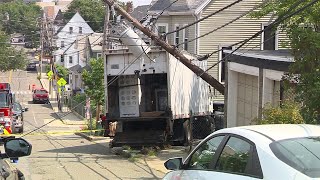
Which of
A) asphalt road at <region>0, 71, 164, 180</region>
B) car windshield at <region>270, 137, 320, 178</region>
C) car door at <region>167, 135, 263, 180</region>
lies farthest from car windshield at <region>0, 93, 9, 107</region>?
car windshield at <region>270, 137, 320, 178</region>

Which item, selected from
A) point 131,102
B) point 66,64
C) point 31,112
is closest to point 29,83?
point 66,64

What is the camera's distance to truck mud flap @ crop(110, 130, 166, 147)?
1909 cm

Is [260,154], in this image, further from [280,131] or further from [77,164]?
[77,164]

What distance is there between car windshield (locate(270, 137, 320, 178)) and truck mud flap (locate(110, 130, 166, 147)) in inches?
549

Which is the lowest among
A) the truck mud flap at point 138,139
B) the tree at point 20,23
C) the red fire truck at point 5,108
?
the truck mud flap at point 138,139

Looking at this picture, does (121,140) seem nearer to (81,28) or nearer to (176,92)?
(176,92)

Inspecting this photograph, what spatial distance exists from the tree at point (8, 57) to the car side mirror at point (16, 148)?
71.9 m

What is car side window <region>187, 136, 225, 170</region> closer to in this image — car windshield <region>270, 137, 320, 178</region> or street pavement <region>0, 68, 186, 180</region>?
car windshield <region>270, 137, 320, 178</region>

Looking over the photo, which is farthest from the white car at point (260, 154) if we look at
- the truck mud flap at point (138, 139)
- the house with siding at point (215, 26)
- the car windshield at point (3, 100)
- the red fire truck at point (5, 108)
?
the house with siding at point (215, 26)

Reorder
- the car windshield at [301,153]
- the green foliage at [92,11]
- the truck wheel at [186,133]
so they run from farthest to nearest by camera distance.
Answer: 1. the green foliage at [92,11]
2. the truck wheel at [186,133]
3. the car windshield at [301,153]

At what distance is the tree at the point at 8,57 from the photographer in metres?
78.1

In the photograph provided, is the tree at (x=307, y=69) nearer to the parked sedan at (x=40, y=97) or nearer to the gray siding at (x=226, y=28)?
the gray siding at (x=226, y=28)

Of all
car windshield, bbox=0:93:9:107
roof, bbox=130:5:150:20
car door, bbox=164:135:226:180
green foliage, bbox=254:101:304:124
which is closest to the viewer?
car door, bbox=164:135:226:180

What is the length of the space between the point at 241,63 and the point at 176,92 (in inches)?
114
